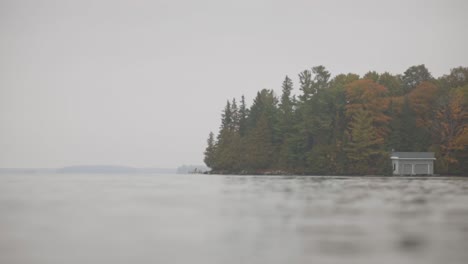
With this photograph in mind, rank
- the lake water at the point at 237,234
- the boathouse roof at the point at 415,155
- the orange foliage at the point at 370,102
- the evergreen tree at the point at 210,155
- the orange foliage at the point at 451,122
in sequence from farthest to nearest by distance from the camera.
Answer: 1. the evergreen tree at the point at 210,155
2. the orange foliage at the point at 370,102
3. the orange foliage at the point at 451,122
4. the boathouse roof at the point at 415,155
5. the lake water at the point at 237,234

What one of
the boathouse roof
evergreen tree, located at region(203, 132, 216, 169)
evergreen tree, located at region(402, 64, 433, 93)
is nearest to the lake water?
the boathouse roof

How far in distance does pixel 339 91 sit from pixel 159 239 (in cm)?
6809

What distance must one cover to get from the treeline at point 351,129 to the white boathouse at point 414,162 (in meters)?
1.25

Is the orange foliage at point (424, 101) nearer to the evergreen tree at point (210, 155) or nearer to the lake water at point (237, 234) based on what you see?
the evergreen tree at point (210, 155)

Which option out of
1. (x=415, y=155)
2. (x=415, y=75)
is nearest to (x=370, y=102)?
(x=415, y=155)

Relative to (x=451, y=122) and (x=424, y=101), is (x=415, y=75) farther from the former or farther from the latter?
A: (x=451, y=122)

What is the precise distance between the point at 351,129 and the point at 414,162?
11.1 metres

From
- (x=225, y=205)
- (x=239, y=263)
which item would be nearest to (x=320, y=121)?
(x=225, y=205)

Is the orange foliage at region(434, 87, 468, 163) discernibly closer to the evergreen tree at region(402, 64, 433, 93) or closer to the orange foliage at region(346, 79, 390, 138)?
the orange foliage at region(346, 79, 390, 138)

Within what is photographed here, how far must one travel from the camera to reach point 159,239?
1308 centimetres

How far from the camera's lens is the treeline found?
70812mm

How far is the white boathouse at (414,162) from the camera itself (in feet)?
225

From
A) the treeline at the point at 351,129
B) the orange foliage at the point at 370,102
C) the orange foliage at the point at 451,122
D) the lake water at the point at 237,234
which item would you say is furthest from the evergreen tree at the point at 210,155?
the lake water at the point at 237,234

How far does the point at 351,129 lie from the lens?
250ft
